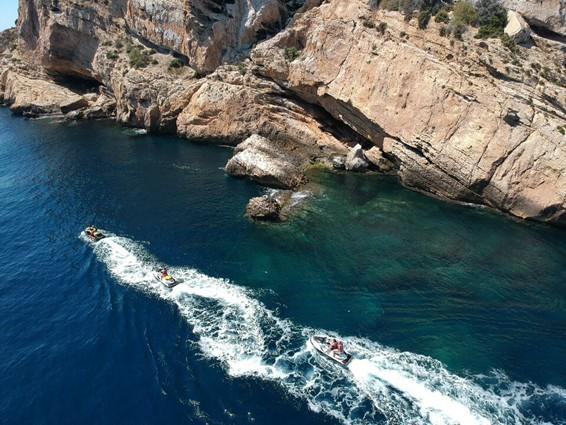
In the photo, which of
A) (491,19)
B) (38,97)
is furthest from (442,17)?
(38,97)

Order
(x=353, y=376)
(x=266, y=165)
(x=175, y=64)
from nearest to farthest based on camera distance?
1. (x=353, y=376)
2. (x=266, y=165)
3. (x=175, y=64)

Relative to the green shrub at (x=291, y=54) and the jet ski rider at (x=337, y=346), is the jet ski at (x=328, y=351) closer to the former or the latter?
the jet ski rider at (x=337, y=346)

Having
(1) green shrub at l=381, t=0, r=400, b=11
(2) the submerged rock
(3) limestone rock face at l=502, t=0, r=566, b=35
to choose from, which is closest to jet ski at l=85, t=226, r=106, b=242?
(2) the submerged rock

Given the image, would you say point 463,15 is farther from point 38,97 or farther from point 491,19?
point 38,97

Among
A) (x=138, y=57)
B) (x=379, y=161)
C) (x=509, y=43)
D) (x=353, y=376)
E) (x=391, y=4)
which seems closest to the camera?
(x=353, y=376)

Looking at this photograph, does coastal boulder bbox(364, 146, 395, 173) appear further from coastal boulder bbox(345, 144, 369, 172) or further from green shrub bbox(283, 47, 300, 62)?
green shrub bbox(283, 47, 300, 62)

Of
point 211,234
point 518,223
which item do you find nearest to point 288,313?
point 211,234

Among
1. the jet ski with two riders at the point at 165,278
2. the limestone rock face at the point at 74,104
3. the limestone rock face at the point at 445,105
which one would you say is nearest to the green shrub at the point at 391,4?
the limestone rock face at the point at 445,105

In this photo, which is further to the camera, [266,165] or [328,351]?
[266,165]
